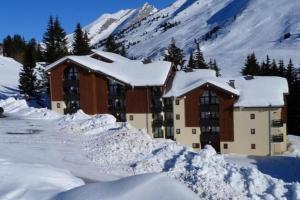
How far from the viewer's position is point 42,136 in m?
28.3

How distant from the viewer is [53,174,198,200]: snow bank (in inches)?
529

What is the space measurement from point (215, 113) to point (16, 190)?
38.1 meters

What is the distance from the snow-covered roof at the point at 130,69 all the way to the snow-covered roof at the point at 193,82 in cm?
178

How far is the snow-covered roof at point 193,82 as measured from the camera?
168ft

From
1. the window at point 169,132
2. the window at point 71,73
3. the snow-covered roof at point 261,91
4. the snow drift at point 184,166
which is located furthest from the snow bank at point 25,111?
the snow-covered roof at point 261,91

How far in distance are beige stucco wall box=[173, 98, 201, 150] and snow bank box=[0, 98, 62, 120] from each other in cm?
1714

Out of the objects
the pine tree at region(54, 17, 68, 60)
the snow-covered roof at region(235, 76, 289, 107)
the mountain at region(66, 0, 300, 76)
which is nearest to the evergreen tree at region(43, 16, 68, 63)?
the pine tree at region(54, 17, 68, 60)

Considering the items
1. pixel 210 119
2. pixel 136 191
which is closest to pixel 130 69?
pixel 210 119

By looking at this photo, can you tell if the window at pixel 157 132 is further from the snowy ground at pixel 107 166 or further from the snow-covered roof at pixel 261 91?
the snowy ground at pixel 107 166

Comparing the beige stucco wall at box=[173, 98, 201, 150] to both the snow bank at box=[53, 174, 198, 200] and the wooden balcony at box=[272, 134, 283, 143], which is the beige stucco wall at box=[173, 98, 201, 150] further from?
the snow bank at box=[53, 174, 198, 200]

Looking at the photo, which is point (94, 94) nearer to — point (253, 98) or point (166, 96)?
point (166, 96)

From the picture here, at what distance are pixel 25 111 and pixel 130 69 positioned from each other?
59.6 feet

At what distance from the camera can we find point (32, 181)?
1705 cm

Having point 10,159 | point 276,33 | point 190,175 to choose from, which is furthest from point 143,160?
point 276,33
